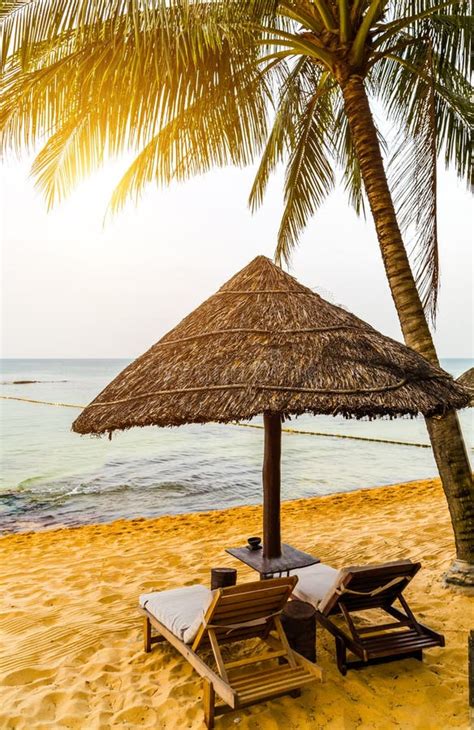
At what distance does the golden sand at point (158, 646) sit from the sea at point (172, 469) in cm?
337

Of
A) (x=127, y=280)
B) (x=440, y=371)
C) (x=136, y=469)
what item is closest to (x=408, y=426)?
(x=136, y=469)

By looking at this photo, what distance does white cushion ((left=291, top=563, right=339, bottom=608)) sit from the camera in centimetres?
358

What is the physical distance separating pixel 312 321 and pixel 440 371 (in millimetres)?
1063

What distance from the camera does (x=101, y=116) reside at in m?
4.92

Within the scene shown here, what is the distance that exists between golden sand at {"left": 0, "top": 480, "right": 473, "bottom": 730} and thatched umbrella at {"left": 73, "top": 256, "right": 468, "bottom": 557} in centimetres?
104

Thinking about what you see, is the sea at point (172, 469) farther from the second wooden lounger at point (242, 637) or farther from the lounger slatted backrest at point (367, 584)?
the second wooden lounger at point (242, 637)

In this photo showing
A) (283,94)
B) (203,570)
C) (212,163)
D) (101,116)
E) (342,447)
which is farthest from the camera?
(342,447)

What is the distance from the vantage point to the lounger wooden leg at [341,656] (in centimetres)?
320

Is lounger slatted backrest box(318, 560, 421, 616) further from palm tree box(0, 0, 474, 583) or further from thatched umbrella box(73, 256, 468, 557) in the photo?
palm tree box(0, 0, 474, 583)

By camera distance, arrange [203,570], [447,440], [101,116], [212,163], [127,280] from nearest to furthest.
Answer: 1. [447,440]
2. [101,116]
3. [203,570]
4. [212,163]
5. [127,280]

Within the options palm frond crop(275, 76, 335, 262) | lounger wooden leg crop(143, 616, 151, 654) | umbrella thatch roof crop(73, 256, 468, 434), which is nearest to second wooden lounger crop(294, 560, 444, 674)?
umbrella thatch roof crop(73, 256, 468, 434)

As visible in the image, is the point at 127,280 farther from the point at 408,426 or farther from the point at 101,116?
the point at 101,116

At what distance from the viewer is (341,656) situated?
127 inches

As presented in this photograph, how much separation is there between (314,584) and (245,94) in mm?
4847
